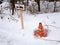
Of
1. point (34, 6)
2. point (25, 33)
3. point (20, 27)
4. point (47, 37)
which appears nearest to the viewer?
point (47, 37)

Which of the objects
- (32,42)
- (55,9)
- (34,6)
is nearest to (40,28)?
(32,42)

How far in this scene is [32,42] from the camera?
733cm

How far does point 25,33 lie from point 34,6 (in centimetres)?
878

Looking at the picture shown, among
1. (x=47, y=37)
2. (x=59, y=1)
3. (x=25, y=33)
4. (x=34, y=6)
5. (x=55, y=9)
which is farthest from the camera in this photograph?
(x=59, y=1)

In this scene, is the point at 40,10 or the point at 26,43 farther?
the point at 40,10

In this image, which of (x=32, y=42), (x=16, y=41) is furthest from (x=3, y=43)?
(x=32, y=42)

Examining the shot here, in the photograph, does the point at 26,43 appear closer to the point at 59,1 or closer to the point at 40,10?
the point at 40,10

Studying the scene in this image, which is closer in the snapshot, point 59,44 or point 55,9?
point 59,44

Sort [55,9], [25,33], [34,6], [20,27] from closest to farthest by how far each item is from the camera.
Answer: [25,33], [20,27], [34,6], [55,9]

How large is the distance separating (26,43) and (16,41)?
15.6 inches

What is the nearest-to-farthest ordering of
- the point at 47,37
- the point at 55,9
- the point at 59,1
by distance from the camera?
the point at 47,37
the point at 55,9
the point at 59,1

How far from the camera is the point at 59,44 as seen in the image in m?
7.08

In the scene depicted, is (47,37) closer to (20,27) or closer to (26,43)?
(26,43)

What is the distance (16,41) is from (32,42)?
0.58m
